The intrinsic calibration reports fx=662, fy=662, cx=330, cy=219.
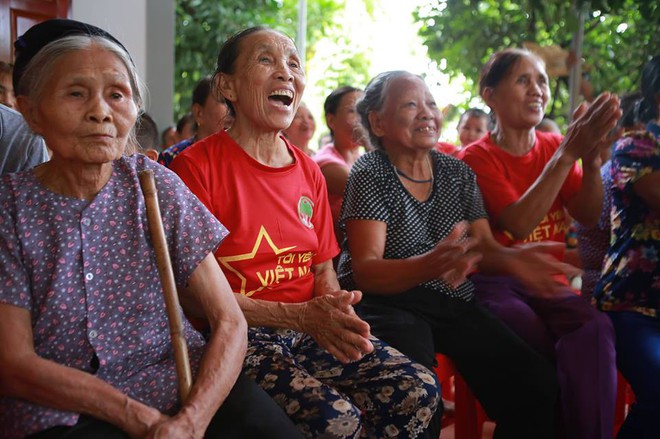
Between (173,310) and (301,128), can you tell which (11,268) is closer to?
(173,310)

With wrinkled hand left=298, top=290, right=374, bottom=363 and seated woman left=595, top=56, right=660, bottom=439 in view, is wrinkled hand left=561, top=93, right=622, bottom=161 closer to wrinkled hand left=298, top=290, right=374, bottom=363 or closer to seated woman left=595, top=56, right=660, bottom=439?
seated woman left=595, top=56, right=660, bottom=439

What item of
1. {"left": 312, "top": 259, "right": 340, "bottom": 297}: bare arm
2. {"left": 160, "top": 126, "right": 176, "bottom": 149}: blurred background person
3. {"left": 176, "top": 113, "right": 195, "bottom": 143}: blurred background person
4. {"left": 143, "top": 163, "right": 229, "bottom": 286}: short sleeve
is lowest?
{"left": 160, "top": 126, "right": 176, "bottom": 149}: blurred background person

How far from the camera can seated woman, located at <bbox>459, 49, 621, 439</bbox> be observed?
2.09 metres

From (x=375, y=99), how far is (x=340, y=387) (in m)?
1.15

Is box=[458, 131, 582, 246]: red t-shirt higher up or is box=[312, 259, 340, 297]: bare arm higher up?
box=[458, 131, 582, 246]: red t-shirt

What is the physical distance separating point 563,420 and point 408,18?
398 cm

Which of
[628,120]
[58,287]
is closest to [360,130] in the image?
[628,120]

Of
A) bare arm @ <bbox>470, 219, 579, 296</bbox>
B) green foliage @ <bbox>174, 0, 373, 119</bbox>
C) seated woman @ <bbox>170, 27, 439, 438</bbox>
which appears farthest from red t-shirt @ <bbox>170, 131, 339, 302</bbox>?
green foliage @ <bbox>174, 0, 373, 119</bbox>

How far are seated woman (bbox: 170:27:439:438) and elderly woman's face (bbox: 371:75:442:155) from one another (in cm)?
44

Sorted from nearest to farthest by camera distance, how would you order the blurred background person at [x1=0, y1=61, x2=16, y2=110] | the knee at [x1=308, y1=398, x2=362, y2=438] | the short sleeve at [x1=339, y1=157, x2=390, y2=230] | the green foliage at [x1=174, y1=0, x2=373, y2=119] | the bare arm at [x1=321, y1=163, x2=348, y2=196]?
the knee at [x1=308, y1=398, x2=362, y2=438] → the short sleeve at [x1=339, y1=157, x2=390, y2=230] → the blurred background person at [x1=0, y1=61, x2=16, y2=110] → the bare arm at [x1=321, y1=163, x2=348, y2=196] → the green foliage at [x1=174, y1=0, x2=373, y2=119]

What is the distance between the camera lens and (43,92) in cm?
146

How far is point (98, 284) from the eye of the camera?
4.66ft

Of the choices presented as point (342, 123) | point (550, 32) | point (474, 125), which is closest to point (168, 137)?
point (342, 123)

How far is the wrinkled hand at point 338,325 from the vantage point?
1.67m
